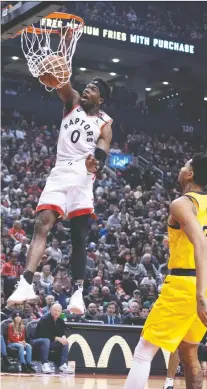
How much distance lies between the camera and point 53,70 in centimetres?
595

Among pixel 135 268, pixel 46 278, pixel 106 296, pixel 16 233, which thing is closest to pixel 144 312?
pixel 106 296

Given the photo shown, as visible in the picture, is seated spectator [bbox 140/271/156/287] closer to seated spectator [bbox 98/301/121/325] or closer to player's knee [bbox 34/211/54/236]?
seated spectator [bbox 98/301/121/325]

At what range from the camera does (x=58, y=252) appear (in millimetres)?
16312

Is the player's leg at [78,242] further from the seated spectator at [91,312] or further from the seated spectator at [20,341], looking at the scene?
the seated spectator at [91,312]

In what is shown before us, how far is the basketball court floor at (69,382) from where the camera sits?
31.6 ft

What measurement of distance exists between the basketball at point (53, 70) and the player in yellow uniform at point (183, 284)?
123cm

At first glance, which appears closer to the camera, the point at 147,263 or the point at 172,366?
the point at 172,366

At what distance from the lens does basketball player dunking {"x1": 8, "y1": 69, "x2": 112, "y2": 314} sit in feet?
19.8

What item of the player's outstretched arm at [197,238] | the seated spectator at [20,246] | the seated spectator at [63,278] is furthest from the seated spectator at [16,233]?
the player's outstretched arm at [197,238]

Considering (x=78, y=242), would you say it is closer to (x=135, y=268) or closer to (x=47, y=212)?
(x=47, y=212)

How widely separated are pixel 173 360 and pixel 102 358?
549cm

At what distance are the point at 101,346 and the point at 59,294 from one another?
1504 mm

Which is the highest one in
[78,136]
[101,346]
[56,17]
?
[56,17]

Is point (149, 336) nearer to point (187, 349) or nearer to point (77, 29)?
point (187, 349)
